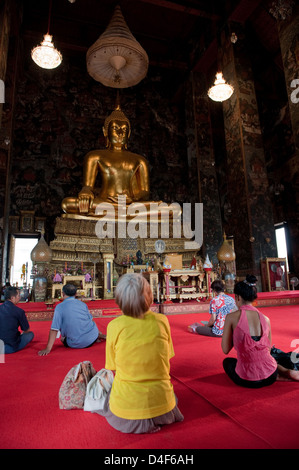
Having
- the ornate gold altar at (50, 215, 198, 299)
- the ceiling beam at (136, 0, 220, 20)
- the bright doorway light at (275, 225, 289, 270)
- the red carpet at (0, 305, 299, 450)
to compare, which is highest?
the ceiling beam at (136, 0, 220, 20)

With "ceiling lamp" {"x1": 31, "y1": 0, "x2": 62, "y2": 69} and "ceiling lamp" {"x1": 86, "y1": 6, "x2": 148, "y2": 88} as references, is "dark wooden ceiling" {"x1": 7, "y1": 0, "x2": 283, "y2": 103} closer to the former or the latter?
"ceiling lamp" {"x1": 86, "y1": 6, "x2": 148, "y2": 88}

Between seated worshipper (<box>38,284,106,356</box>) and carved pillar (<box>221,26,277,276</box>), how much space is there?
4404mm

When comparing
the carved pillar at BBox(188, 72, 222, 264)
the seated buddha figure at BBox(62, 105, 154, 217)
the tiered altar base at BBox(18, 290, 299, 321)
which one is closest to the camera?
the tiered altar base at BBox(18, 290, 299, 321)

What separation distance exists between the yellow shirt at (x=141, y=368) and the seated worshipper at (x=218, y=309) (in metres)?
1.52

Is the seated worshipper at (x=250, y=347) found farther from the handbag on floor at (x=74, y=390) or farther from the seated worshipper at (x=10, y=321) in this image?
the seated worshipper at (x=10, y=321)

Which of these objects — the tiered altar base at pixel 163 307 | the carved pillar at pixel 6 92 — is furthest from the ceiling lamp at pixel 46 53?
the tiered altar base at pixel 163 307

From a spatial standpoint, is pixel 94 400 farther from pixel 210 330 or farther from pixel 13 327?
pixel 210 330

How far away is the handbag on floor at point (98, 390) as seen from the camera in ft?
3.77

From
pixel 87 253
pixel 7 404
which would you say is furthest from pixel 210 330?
pixel 87 253

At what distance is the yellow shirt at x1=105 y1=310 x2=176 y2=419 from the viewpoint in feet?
3.25

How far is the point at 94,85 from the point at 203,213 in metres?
5.65

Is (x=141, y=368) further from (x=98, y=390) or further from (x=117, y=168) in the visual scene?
(x=117, y=168)

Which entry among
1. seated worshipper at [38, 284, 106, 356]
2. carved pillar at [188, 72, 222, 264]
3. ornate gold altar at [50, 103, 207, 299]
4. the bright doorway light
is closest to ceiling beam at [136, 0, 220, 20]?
carved pillar at [188, 72, 222, 264]

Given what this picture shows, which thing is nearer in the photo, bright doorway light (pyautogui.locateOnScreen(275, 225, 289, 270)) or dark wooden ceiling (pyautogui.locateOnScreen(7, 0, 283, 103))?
dark wooden ceiling (pyautogui.locateOnScreen(7, 0, 283, 103))
